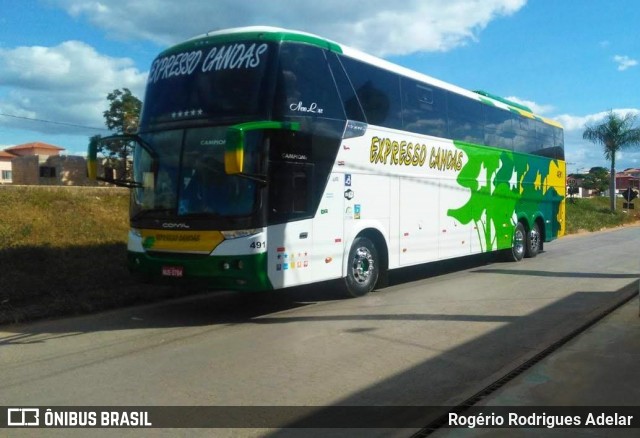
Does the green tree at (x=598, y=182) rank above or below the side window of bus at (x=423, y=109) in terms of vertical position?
above

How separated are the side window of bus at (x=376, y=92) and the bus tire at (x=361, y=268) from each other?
7.21 ft

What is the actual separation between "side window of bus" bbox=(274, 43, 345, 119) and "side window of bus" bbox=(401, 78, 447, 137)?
233 cm

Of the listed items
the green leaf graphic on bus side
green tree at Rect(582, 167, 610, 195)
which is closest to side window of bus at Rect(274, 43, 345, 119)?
the green leaf graphic on bus side

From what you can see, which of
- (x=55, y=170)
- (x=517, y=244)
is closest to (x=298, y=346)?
(x=517, y=244)

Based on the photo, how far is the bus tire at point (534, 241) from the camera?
17266 millimetres

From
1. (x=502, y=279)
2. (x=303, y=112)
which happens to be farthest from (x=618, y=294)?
(x=303, y=112)

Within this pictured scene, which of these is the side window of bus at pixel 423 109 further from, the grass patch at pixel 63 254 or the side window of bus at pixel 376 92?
the grass patch at pixel 63 254

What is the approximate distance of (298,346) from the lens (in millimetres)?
7195

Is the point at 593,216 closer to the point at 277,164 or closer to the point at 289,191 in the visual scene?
the point at 289,191

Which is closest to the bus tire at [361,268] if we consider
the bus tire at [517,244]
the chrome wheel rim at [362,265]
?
the chrome wheel rim at [362,265]

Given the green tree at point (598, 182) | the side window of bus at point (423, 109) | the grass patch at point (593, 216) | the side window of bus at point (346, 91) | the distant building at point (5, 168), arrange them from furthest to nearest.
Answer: the green tree at point (598, 182) < the distant building at point (5, 168) < the grass patch at point (593, 216) < the side window of bus at point (423, 109) < the side window of bus at point (346, 91)

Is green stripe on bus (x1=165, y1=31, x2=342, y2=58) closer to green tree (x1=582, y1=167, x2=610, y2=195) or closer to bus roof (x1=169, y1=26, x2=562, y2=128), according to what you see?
bus roof (x1=169, y1=26, x2=562, y2=128)

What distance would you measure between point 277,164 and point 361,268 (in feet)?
9.68

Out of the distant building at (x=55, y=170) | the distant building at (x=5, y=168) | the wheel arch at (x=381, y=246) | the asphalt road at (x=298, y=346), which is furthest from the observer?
the distant building at (x=5, y=168)
